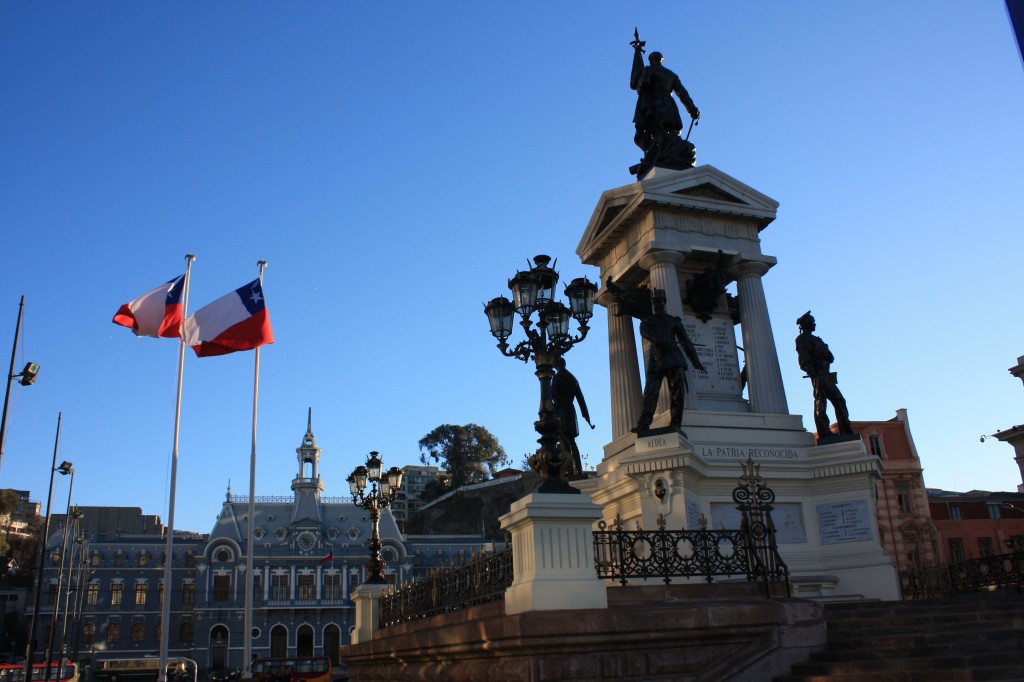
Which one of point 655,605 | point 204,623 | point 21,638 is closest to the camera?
point 655,605

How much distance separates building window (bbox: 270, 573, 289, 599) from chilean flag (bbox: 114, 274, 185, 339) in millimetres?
53846

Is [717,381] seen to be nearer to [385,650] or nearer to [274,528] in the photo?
[385,650]

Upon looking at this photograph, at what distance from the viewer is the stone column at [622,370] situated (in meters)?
18.2

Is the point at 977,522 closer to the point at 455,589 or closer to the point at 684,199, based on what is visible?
the point at 684,199

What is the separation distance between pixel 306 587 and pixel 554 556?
70593 millimetres

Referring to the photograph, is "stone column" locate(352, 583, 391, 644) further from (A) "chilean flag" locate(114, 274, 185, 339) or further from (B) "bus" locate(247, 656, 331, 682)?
(B) "bus" locate(247, 656, 331, 682)

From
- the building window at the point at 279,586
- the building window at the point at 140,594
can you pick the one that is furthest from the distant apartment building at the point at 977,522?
the building window at the point at 140,594

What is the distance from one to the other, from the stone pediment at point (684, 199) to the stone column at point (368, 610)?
890cm

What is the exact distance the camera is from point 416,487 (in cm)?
14488

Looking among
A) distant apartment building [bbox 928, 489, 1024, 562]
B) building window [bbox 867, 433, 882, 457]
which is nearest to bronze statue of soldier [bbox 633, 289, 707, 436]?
building window [bbox 867, 433, 882, 457]

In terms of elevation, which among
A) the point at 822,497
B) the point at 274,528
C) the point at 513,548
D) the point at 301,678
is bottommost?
the point at 301,678

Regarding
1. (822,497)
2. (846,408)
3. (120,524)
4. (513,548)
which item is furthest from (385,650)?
Result: (120,524)

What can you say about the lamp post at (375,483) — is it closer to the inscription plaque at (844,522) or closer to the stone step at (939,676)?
the inscription plaque at (844,522)

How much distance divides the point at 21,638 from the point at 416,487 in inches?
2768
